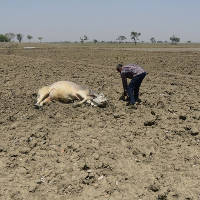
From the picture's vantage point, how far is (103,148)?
288 inches

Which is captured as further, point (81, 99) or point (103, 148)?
point (81, 99)

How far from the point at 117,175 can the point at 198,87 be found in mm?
7538

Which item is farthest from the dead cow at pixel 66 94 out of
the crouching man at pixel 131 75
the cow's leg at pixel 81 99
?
the crouching man at pixel 131 75

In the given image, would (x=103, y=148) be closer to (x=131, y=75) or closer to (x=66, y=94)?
(x=66, y=94)

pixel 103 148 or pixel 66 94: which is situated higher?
pixel 66 94

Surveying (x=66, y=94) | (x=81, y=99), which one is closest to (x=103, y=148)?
(x=81, y=99)

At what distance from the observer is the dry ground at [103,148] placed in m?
5.95

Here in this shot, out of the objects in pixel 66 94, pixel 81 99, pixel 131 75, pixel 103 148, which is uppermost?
pixel 131 75

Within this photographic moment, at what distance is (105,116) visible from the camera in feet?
30.3

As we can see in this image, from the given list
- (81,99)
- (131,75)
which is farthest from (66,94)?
(131,75)

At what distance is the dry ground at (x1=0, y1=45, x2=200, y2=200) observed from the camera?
5953 millimetres

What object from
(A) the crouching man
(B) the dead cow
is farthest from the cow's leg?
(A) the crouching man

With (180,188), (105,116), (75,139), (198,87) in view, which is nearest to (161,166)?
(180,188)

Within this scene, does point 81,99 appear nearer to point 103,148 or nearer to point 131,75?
point 131,75
